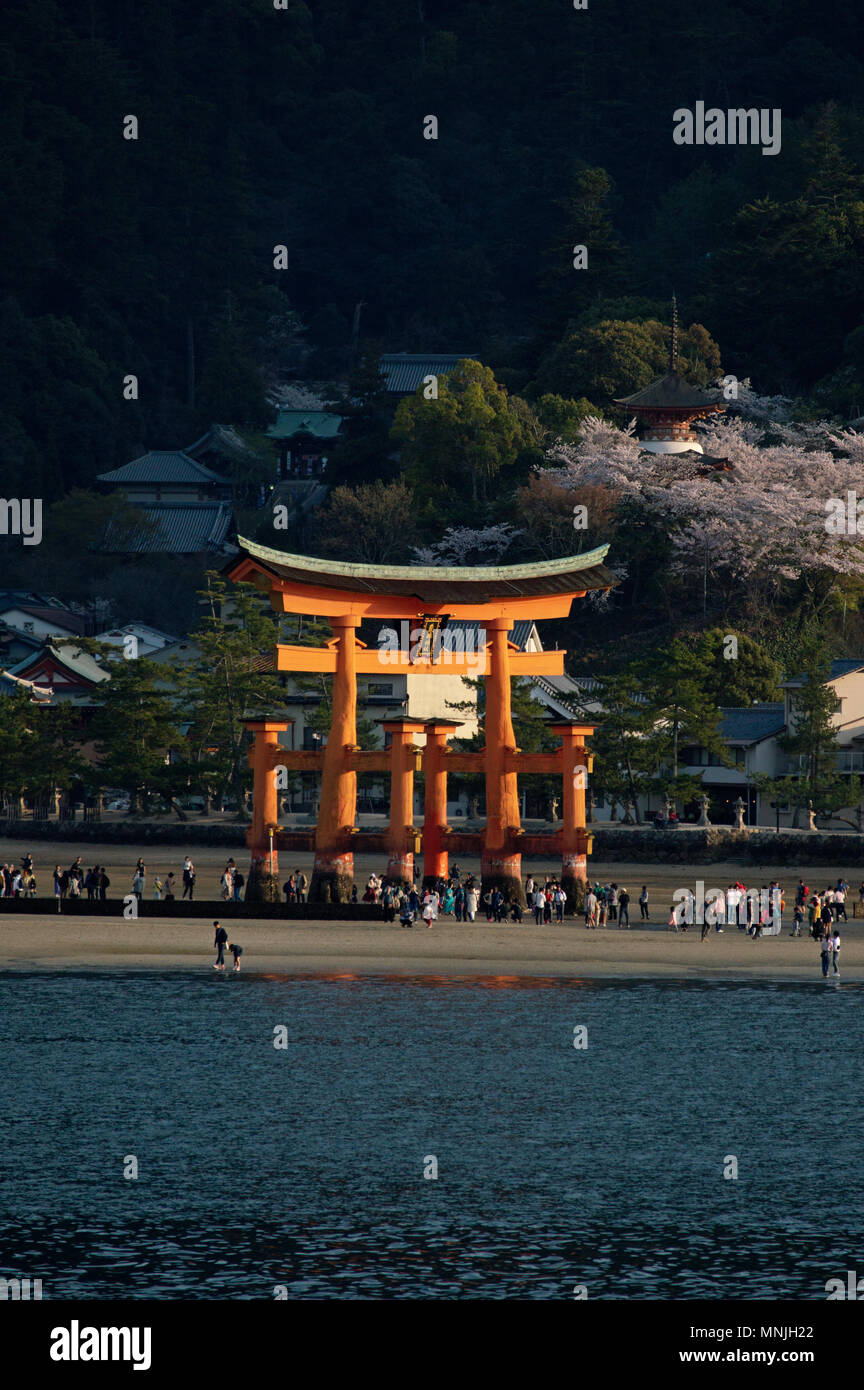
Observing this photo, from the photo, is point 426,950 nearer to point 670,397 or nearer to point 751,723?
point 751,723

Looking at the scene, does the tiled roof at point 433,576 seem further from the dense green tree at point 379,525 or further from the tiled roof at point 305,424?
the tiled roof at point 305,424

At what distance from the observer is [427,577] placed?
52.5 metres

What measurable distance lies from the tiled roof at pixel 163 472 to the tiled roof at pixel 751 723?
5253 centimetres

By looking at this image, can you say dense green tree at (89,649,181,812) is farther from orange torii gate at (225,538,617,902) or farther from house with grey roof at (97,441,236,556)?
house with grey roof at (97,441,236,556)

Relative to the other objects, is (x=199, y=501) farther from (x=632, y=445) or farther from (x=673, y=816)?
(x=673, y=816)

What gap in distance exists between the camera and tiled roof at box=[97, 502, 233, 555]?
107 metres

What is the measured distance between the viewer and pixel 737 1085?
35500 millimetres

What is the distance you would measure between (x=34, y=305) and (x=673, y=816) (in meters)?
77.3

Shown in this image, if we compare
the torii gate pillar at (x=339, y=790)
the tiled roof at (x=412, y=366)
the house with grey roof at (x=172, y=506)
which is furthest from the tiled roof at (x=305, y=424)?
the torii gate pillar at (x=339, y=790)

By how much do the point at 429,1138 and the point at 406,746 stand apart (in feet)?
70.5

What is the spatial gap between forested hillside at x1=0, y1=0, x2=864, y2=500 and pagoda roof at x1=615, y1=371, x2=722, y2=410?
77.4 feet

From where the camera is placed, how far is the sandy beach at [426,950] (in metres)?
44.7

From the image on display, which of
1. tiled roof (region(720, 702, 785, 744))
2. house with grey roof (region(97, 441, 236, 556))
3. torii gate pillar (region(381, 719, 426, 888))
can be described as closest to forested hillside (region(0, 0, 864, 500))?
house with grey roof (region(97, 441, 236, 556))
